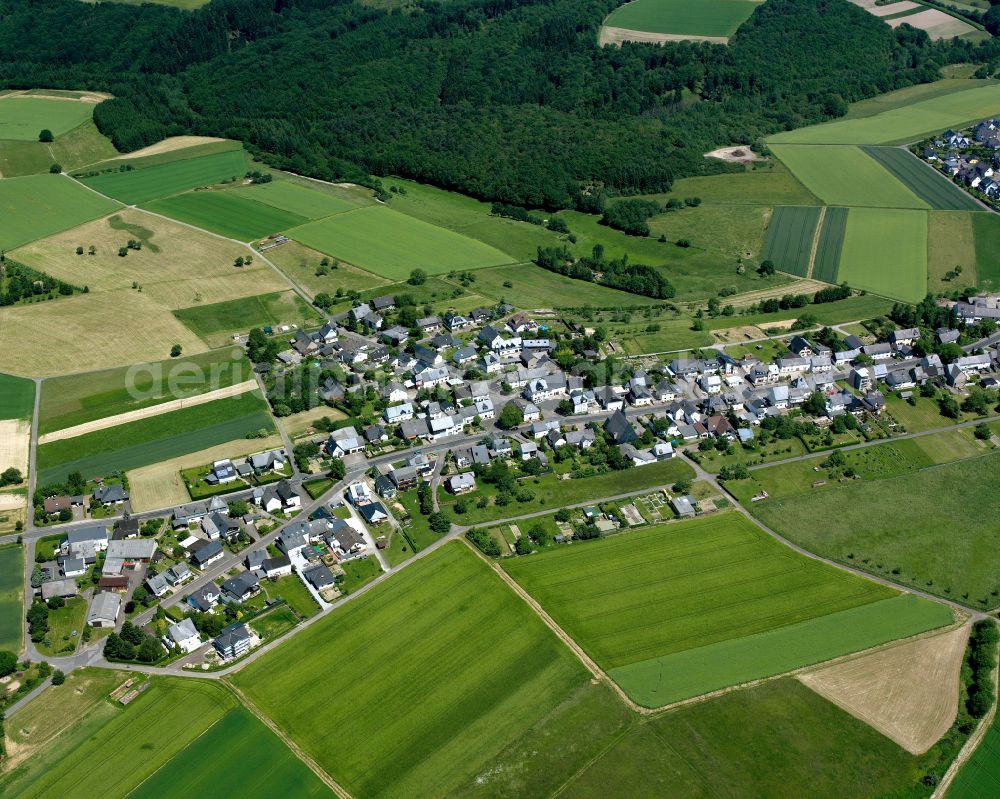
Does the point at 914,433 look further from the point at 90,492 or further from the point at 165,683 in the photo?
the point at 90,492

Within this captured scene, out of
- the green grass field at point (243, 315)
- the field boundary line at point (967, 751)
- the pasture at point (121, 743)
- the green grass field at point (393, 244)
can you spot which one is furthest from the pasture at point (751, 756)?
the green grass field at point (393, 244)

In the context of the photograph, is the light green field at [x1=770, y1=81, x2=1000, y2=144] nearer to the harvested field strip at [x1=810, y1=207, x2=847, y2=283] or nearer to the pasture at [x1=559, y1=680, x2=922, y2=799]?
the harvested field strip at [x1=810, y1=207, x2=847, y2=283]

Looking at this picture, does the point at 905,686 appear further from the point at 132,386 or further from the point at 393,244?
the point at 393,244

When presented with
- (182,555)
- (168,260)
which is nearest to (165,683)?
(182,555)

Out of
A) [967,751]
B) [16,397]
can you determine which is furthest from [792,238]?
[16,397]

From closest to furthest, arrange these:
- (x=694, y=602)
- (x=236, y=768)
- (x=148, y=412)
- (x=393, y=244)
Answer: (x=236, y=768), (x=694, y=602), (x=148, y=412), (x=393, y=244)

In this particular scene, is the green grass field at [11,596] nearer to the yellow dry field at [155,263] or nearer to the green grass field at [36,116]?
the yellow dry field at [155,263]

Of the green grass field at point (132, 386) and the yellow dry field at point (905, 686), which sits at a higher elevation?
the green grass field at point (132, 386)
